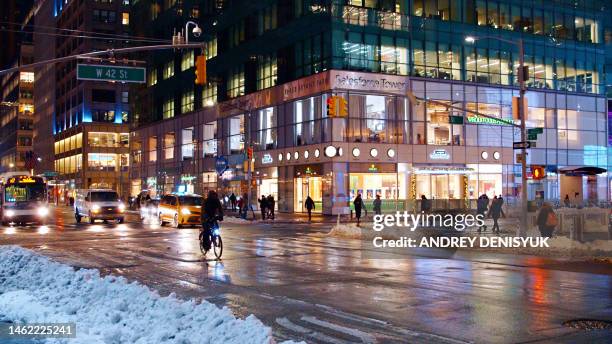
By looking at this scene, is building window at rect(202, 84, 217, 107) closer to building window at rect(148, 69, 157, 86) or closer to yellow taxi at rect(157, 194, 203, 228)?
building window at rect(148, 69, 157, 86)

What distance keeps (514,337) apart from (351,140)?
4430 centimetres

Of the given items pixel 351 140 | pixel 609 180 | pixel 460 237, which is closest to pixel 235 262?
pixel 460 237

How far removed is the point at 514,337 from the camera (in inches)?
340

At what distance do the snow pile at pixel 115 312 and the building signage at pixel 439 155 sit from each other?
4585 cm

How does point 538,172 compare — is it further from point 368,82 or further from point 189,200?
point 368,82

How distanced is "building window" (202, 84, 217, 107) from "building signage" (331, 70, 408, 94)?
72.6 ft

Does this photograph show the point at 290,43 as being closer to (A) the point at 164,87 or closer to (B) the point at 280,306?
(A) the point at 164,87

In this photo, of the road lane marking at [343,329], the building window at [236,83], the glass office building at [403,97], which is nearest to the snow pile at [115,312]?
the road lane marking at [343,329]

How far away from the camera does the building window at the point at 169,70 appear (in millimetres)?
82338

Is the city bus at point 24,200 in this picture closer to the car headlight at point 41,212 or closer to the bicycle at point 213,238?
the car headlight at point 41,212

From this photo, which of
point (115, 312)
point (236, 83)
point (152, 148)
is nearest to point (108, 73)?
point (115, 312)

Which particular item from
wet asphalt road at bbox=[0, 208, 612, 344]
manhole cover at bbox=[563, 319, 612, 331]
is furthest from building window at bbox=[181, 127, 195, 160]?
manhole cover at bbox=[563, 319, 612, 331]

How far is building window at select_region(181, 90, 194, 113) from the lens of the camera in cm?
7594
